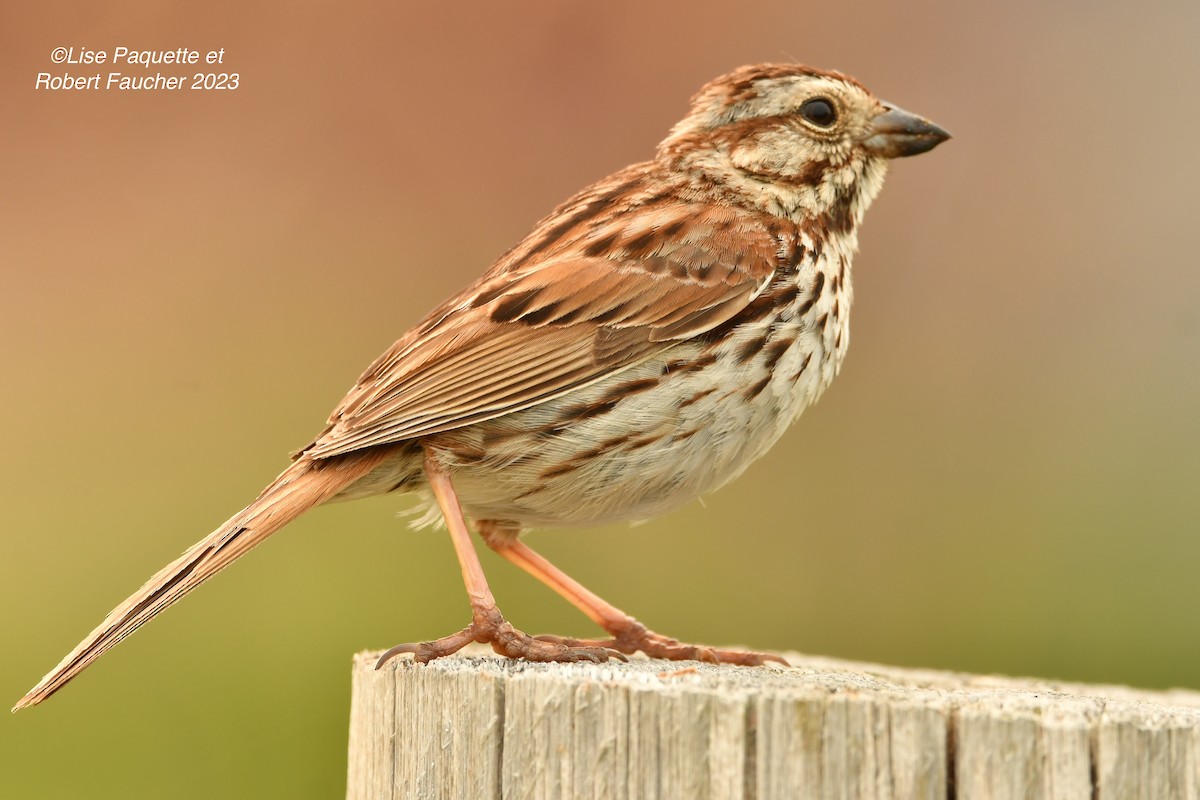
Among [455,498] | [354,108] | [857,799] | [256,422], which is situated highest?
[354,108]

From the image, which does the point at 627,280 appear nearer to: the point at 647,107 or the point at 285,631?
the point at 285,631

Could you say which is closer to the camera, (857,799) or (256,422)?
(857,799)

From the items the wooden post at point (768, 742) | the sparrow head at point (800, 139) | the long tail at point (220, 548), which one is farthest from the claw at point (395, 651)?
the sparrow head at point (800, 139)

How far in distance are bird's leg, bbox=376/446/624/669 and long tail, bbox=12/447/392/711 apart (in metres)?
0.19

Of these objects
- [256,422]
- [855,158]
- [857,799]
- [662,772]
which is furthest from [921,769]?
[256,422]

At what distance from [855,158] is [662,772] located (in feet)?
8.05

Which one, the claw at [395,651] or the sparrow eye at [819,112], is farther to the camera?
the sparrow eye at [819,112]

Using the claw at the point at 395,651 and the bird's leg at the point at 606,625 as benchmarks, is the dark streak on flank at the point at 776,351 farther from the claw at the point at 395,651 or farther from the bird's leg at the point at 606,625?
the claw at the point at 395,651

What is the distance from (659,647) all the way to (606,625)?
179mm

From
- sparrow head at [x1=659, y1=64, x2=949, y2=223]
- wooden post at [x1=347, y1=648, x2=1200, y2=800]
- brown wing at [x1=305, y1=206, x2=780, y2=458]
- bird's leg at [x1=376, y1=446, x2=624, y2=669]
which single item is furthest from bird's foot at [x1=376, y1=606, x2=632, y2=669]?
sparrow head at [x1=659, y1=64, x2=949, y2=223]

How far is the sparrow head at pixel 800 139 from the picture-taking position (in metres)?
4.39

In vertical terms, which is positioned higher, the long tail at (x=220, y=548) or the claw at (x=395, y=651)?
the long tail at (x=220, y=548)

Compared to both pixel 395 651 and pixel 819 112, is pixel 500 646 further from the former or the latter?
pixel 819 112

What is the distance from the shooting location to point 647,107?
767 cm
